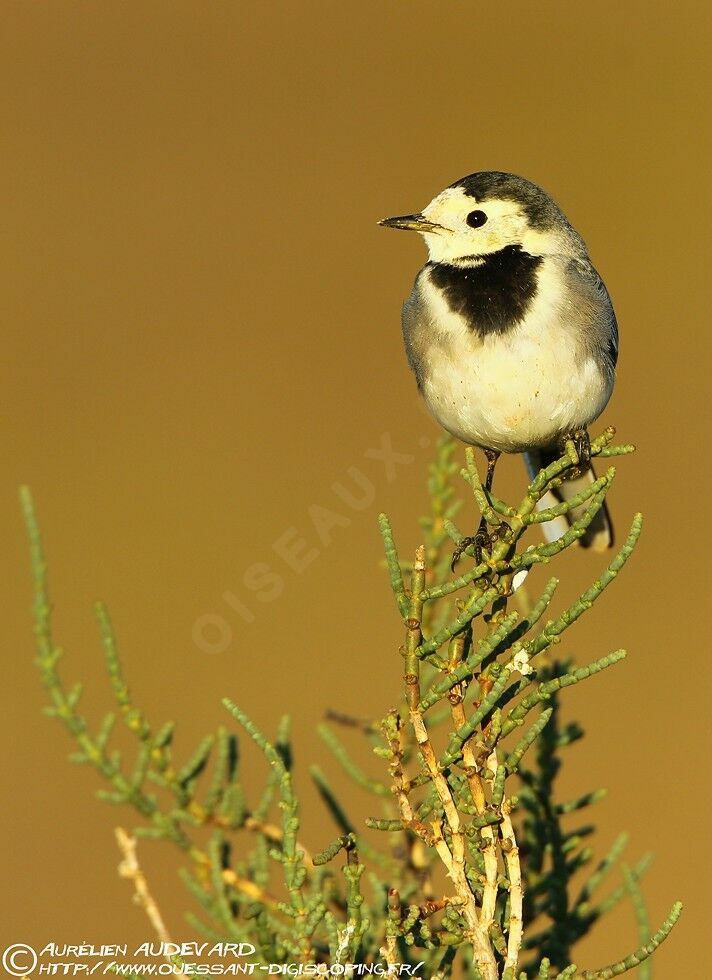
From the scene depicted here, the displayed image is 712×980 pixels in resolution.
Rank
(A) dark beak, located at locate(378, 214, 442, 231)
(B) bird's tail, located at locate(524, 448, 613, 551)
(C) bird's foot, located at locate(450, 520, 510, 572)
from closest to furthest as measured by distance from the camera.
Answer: (C) bird's foot, located at locate(450, 520, 510, 572)
(A) dark beak, located at locate(378, 214, 442, 231)
(B) bird's tail, located at locate(524, 448, 613, 551)

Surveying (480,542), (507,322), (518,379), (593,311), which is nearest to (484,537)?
(480,542)

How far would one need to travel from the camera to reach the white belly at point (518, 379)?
2854mm

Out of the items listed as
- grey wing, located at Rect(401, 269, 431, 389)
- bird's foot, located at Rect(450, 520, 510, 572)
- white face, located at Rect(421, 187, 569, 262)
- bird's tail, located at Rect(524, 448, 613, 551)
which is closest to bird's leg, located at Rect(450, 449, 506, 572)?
bird's foot, located at Rect(450, 520, 510, 572)

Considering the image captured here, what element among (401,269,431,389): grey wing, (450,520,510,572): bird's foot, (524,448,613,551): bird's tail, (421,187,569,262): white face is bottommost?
(450,520,510,572): bird's foot

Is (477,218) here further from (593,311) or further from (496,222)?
(593,311)

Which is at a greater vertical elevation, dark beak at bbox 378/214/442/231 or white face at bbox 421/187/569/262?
dark beak at bbox 378/214/442/231

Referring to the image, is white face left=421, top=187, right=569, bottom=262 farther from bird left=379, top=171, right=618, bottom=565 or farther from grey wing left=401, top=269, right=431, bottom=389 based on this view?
grey wing left=401, top=269, right=431, bottom=389

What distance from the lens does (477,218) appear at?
10.3 feet

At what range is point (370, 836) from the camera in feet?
14.3

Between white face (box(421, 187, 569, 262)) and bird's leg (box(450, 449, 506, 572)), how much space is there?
0.58 meters

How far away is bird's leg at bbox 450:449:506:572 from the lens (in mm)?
2337

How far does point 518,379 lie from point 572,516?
2.41 feet

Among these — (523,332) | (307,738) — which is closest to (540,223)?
(523,332)

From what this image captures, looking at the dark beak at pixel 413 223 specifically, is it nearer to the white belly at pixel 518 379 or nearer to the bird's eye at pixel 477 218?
the bird's eye at pixel 477 218
